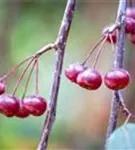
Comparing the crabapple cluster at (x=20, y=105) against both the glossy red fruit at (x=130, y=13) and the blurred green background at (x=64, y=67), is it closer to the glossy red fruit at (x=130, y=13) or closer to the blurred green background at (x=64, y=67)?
the glossy red fruit at (x=130, y=13)

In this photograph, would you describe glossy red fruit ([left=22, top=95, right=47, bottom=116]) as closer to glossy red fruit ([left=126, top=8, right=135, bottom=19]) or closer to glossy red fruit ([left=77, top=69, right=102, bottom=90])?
glossy red fruit ([left=77, top=69, right=102, bottom=90])

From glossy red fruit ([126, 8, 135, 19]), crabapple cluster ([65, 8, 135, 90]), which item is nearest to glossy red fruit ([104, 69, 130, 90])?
crabapple cluster ([65, 8, 135, 90])

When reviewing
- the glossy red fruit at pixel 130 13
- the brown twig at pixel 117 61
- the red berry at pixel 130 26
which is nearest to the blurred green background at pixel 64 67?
the glossy red fruit at pixel 130 13

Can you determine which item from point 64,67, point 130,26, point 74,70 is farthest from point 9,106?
point 64,67

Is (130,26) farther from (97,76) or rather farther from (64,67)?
(64,67)

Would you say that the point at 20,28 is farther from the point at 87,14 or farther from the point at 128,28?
the point at 128,28

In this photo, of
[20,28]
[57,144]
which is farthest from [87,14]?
[57,144]
